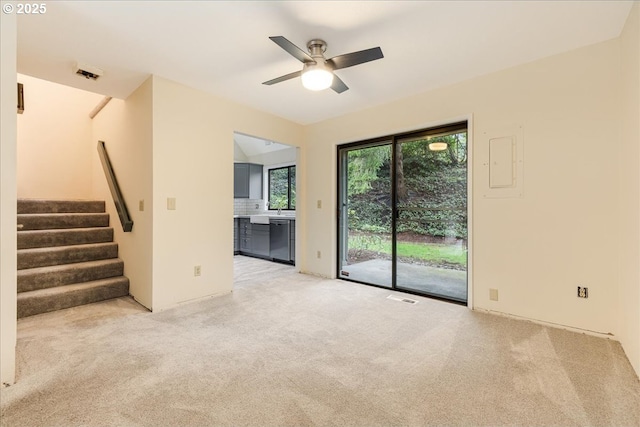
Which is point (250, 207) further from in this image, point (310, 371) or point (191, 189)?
point (310, 371)

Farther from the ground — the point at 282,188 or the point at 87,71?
the point at 87,71

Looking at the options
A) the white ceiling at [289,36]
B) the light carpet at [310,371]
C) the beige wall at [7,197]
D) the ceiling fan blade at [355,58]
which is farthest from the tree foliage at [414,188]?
the beige wall at [7,197]

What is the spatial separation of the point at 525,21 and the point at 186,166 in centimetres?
332

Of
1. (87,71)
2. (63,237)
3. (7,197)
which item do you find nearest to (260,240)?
(63,237)

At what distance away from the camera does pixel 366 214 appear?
418cm

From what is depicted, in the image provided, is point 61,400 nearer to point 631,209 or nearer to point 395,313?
point 395,313

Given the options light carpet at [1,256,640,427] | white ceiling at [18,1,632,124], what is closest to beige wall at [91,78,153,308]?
white ceiling at [18,1,632,124]

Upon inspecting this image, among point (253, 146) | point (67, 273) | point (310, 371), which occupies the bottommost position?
point (310, 371)

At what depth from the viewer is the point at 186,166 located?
10.6 ft

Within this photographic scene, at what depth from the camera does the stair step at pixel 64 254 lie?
3180 millimetres

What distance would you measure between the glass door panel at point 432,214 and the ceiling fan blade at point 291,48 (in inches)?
76.1

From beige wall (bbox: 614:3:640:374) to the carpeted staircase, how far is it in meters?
4.67

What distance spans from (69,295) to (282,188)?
4.41 metres

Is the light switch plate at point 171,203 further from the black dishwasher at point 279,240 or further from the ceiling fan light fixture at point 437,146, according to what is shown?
the ceiling fan light fixture at point 437,146
